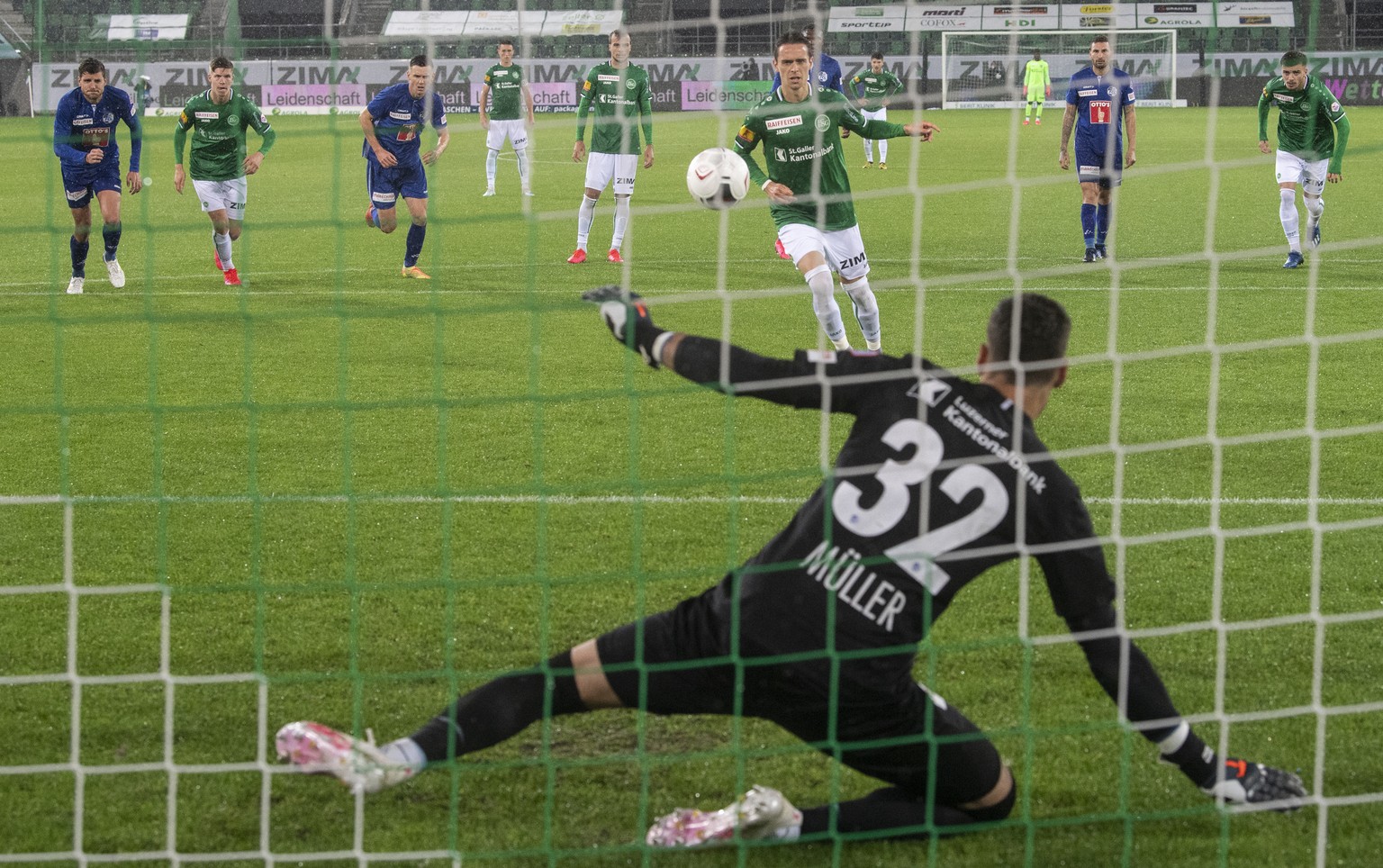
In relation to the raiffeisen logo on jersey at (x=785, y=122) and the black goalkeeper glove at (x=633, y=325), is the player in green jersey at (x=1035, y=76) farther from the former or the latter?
the black goalkeeper glove at (x=633, y=325)

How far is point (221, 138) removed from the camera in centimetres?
1292

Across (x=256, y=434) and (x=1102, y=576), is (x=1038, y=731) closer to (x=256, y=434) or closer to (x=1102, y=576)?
(x=1102, y=576)

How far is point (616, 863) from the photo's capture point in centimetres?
367

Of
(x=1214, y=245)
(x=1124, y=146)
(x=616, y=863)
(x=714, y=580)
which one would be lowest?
(x=616, y=863)

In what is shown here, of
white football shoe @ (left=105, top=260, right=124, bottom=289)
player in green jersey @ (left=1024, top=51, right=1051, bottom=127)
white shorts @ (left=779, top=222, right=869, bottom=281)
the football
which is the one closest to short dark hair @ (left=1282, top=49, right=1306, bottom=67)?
white shorts @ (left=779, top=222, right=869, bottom=281)

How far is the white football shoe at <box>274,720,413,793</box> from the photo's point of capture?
11.2 feet

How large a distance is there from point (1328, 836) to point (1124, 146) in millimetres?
11227

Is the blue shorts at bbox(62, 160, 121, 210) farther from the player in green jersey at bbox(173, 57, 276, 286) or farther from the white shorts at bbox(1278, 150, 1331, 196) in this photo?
the white shorts at bbox(1278, 150, 1331, 196)

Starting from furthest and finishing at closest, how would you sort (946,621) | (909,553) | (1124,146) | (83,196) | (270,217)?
1. (270,217)
2. (1124,146)
3. (83,196)
4. (946,621)
5. (909,553)

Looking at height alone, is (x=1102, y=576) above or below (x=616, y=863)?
above

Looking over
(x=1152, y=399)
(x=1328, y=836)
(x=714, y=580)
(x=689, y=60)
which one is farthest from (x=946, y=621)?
(x=689, y=60)

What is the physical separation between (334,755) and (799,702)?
1119 millimetres

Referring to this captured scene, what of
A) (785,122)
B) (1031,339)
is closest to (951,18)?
(785,122)

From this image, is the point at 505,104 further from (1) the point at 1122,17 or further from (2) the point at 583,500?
(1) the point at 1122,17
